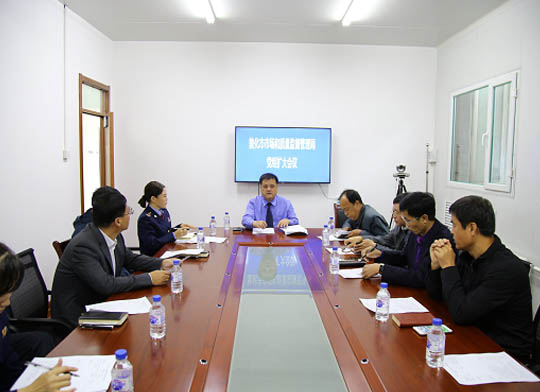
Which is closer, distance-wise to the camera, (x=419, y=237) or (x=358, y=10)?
(x=419, y=237)

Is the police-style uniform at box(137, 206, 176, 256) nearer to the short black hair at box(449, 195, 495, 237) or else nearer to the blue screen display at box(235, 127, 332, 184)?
the blue screen display at box(235, 127, 332, 184)

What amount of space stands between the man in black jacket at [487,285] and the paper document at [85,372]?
143 cm

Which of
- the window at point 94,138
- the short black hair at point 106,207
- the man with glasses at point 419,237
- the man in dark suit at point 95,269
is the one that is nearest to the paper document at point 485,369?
the man with glasses at point 419,237

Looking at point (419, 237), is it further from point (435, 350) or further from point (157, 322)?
point (157, 322)

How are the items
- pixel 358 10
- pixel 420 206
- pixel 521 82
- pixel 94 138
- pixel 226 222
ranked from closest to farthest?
pixel 420 206
pixel 521 82
pixel 226 222
pixel 358 10
pixel 94 138

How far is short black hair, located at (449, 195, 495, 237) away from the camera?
1844mm

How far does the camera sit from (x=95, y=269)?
80.8 inches

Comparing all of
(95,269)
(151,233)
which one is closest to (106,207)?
(95,269)

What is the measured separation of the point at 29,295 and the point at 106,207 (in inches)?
25.3

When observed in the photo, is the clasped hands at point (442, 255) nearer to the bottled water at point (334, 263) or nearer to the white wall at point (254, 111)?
the bottled water at point (334, 263)

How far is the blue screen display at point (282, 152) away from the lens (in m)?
5.50

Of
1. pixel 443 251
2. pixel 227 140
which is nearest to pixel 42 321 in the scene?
pixel 443 251

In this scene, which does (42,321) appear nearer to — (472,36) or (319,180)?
(319,180)

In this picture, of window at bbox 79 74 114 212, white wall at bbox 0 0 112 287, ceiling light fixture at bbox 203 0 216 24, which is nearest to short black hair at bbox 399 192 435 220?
ceiling light fixture at bbox 203 0 216 24
